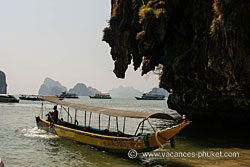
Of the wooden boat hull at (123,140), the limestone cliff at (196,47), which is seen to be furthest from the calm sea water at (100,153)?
the limestone cliff at (196,47)

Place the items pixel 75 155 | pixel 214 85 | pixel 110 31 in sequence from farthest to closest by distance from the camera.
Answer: pixel 110 31 < pixel 214 85 < pixel 75 155

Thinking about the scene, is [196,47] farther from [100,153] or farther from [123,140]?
[100,153]

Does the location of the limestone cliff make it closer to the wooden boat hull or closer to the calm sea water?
the calm sea water

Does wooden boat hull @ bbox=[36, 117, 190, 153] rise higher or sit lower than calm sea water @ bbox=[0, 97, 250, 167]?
higher

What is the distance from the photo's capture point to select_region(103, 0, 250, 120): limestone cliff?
1486 centimetres

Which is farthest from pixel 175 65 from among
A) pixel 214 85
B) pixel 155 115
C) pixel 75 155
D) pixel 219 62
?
pixel 75 155

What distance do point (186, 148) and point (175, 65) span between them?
8.15m

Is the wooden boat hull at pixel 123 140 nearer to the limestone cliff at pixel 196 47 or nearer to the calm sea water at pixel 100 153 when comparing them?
the calm sea water at pixel 100 153

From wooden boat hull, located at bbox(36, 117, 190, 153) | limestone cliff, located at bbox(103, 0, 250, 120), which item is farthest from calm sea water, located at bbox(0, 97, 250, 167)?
limestone cliff, located at bbox(103, 0, 250, 120)

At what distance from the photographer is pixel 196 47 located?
18594 mm

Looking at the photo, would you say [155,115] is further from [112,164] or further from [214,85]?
[214,85]

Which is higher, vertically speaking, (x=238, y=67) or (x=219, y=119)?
(x=238, y=67)

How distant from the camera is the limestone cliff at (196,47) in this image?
48.8 ft

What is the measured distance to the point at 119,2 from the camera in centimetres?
2644
